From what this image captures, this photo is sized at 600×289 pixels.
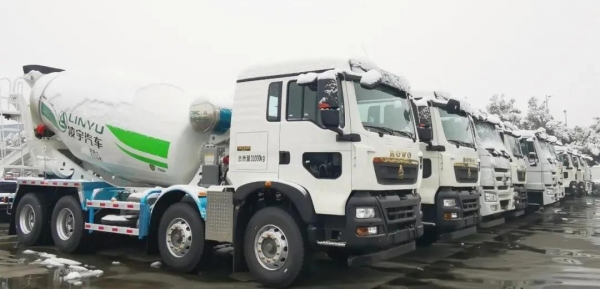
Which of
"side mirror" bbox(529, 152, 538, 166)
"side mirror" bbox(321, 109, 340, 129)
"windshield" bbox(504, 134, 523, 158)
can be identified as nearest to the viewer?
"side mirror" bbox(321, 109, 340, 129)

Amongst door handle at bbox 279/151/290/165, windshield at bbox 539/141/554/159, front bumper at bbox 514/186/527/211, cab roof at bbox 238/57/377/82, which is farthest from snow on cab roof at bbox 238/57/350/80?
windshield at bbox 539/141/554/159

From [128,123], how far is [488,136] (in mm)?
7542

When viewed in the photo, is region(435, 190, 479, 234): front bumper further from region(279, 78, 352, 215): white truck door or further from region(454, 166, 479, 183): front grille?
region(279, 78, 352, 215): white truck door

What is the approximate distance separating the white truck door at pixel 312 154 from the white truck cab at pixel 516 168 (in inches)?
266

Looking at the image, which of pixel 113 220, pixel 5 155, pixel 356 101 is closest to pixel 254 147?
pixel 356 101

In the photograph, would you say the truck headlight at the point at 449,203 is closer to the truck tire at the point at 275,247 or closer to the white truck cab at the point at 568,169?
the truck tire at the point at 275,247

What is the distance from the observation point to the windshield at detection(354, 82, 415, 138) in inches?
244

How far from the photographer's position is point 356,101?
6109 millimetres

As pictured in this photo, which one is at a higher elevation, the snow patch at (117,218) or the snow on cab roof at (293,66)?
the snow on cab roof at (293,66)

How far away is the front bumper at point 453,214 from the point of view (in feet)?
26.8

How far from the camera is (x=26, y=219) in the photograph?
32.2ft

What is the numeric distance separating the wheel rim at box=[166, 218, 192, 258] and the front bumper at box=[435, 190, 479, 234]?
3.96m

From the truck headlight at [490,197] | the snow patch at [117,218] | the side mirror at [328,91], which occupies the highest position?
the side mirror at [328,91]

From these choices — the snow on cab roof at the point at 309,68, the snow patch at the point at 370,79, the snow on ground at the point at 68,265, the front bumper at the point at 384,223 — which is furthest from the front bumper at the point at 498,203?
the snow on ground at the point at 68,265
